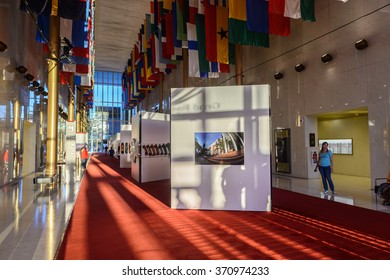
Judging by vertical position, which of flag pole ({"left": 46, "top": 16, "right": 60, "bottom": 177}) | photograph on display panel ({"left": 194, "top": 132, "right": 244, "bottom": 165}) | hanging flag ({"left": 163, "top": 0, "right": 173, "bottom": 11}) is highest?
hanging flag ({"left": 163, "top": 0, "right": 173, "bottom": 11})

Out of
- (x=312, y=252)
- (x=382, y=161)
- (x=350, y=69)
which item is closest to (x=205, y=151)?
(x=312, y=252)

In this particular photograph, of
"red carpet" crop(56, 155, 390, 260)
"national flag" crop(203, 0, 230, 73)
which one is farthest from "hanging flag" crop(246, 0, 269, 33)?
"red carpet" crop(56, 155, 390, 260)

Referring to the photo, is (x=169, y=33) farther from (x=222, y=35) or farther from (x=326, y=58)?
(x=326, y=58)

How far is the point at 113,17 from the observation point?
25.2m

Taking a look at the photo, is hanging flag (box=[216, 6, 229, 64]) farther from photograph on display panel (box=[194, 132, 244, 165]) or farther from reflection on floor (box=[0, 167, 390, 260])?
photograph on display panel (box=[194, 132, 244, 165])

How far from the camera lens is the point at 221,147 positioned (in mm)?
6270

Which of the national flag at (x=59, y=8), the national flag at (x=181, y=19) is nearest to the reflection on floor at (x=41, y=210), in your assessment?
the national flag at (x=59, y=8)

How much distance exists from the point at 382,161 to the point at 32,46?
1455 cm

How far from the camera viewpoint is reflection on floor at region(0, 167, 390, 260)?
154 inches

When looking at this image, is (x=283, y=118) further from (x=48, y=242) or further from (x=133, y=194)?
(x=48, y=242)

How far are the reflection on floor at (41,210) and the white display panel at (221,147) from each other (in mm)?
2428

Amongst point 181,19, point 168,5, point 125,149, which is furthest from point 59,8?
point 125,149

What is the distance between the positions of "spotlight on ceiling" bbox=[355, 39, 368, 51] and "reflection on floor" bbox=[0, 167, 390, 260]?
435cm

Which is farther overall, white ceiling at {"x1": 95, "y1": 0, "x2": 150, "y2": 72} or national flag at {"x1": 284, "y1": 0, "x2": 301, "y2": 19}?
white ceiling at {"x1": 95, "y1": 0, "x2": 150, "y2": 72}
